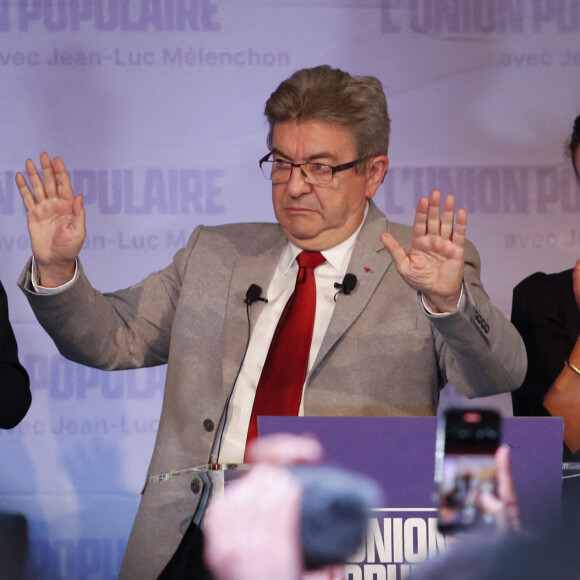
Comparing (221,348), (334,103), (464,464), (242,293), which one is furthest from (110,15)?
(464,464)

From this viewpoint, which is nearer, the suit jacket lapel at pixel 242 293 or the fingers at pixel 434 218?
the fingers at pixel 434 218

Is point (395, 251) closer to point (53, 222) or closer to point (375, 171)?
point (375, 171)

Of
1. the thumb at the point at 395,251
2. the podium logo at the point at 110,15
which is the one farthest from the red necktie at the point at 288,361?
the podium logo at the point at 110,15

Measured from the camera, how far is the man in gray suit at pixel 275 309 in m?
2.15

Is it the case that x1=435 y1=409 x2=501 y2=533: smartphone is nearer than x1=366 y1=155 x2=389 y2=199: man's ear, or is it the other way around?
x1=435 y1=409 x2=501 y2=533: smartphone

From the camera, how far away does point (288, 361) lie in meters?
2.20

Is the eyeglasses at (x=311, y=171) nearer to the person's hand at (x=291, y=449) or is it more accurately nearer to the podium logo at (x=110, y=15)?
the person's hand at (x=291, y=449)

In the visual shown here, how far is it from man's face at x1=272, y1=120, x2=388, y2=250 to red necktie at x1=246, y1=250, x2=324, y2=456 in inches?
5.6

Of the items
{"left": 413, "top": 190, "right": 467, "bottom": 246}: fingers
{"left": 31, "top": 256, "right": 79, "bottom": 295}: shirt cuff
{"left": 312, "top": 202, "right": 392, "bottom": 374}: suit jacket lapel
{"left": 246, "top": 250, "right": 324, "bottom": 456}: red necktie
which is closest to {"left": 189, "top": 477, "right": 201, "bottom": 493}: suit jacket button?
{"left": 246, "top": 250, "right": 324, "bottom": 456}: red necktie

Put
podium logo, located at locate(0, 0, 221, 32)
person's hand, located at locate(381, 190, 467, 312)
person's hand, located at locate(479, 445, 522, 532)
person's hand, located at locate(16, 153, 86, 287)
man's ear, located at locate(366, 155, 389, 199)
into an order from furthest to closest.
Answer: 1. podium logo, located at locate(0, 0, 221, 32)
2. man's ear, located at locate(366, 155, 389, 199)
3. person's hand, located at locate(16, 153, 86, 287)
4. person's hand, located at locate(381, 190, 467, 312)
5. person's hand, located at locate(479, 445, 522, 532)

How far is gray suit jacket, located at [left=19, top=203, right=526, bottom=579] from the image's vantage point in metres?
2.15

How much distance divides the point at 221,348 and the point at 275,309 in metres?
0.16

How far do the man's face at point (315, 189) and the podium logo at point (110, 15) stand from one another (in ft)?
3.88

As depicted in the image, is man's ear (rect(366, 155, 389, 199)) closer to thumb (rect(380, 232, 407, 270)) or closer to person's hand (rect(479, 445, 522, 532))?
thumb (rect(380, 232, 407, 270))
